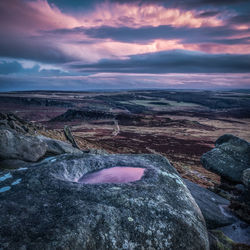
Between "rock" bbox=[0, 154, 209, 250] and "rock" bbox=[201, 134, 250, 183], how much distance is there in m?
17.0

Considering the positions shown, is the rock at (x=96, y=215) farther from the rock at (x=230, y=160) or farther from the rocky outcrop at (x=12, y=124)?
the rock at (x=230, y=160)

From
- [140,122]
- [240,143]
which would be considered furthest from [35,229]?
[140,122]

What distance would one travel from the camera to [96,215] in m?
6.11

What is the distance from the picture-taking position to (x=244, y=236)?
11.8 m

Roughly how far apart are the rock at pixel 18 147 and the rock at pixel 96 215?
8.60 m

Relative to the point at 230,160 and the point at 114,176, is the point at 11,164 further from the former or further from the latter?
the point at 230,160

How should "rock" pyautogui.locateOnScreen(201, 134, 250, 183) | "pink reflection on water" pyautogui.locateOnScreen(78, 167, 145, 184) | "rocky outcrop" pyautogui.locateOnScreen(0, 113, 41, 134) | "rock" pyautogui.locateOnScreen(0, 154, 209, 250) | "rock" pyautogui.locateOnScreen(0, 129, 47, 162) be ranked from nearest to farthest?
"rock" pyautogui.locateOnScreen(0, 154, 209, 250) → "pink reflection on water" pyautogui.locateOnScreen(78, 167, 145, 184) → "rock" pyautogui.locateOnScreen(0, 129, 47, 162) → "rocky outcrop" pyautogui.locateOnScreen(0, 113, 41, 134) → "rock" pyautogui.locateOnScreen(201, 134, 250, 183)

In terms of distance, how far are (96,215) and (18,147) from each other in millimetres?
13091

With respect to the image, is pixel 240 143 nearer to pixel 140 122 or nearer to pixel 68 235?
pixel 68 235

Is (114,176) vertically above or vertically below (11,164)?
above

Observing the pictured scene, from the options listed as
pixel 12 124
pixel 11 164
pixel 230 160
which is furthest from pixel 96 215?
pixel 12 124

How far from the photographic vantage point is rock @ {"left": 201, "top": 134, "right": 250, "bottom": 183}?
876 inches

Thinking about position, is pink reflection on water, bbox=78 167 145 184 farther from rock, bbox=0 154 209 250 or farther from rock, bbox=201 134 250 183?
rock, bbox=201 134 250 183

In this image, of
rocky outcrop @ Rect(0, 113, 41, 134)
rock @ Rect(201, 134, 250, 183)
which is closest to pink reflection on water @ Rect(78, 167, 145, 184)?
rocky outcrop @ Rect(0, 113, 41, 134)
